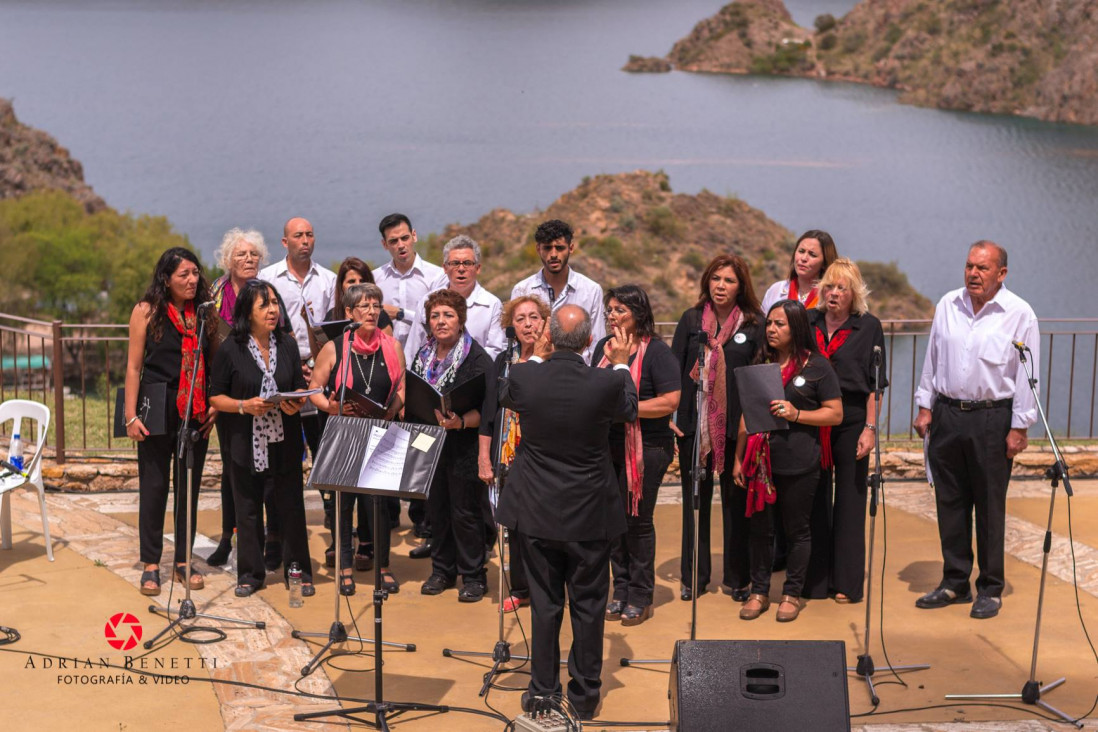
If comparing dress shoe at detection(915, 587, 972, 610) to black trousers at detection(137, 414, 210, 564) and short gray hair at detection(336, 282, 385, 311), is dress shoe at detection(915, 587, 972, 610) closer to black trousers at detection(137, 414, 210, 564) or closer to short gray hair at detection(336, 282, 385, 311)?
short gray hair at detection(336, 282, 385, 311)

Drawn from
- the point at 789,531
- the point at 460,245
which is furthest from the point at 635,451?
the point at 460,245

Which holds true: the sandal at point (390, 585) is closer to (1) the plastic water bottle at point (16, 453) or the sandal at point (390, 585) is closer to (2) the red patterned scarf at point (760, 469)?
(2) the red patterned scarf at point (760, 469)

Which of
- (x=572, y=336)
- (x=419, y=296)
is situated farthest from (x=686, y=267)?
(x=572, y=336)

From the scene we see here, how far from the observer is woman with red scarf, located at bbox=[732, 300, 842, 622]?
18.7ft

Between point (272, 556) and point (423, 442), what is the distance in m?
1.98

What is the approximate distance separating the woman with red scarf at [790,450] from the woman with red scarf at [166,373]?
260 centimetres

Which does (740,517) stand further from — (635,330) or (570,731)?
(570,731)

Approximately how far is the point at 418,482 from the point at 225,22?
92.7 meters

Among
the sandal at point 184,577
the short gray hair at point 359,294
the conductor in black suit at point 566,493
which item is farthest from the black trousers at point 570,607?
the sandal at point 184,577

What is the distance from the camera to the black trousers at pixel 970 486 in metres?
5.89

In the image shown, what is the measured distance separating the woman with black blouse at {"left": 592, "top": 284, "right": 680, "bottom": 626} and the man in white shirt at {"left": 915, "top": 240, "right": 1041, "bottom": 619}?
136 centimetres

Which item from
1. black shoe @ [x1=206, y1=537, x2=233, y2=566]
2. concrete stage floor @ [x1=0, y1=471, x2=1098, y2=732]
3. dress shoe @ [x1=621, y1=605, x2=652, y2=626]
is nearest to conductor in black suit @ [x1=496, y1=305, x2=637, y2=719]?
concrete stage floor @ [x1=0, y1=471, x2=1098, y2=732]

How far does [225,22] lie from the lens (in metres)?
90.8

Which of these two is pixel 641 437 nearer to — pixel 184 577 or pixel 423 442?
pixel 423 442
